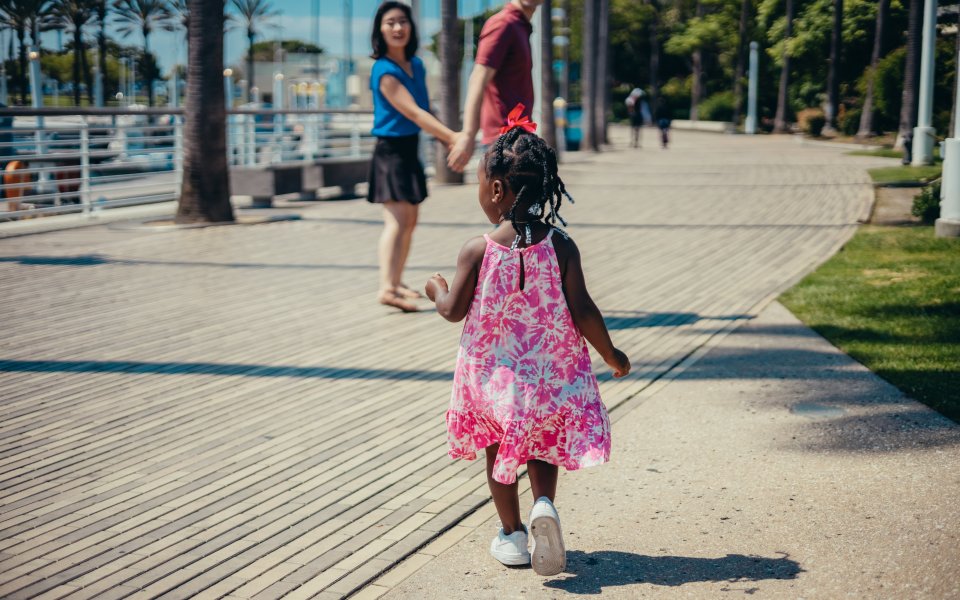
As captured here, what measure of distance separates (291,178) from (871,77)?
22.9m

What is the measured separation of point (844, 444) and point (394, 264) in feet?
12.7

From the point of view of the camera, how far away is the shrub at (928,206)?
39.3ft

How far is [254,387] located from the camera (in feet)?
18.7

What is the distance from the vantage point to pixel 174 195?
16562mm

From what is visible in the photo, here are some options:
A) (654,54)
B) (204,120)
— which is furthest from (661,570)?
(654,54)

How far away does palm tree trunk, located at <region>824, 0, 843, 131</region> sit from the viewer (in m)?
36.7

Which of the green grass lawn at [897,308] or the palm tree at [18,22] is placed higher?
the palm tree at [18,22]

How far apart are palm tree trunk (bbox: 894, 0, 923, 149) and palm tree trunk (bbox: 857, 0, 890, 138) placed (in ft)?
15.6

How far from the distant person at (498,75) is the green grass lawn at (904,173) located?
1298 centimetres

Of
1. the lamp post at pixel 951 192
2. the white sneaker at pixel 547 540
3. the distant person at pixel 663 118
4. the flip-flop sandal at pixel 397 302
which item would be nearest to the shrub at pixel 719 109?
the distant person at pixel 663 118

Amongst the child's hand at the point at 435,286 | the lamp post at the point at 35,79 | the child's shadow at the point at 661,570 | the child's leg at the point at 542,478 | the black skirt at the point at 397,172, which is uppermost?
the lamp post at the point at 35,79

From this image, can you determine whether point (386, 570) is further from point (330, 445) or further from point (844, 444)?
point (844, 444)

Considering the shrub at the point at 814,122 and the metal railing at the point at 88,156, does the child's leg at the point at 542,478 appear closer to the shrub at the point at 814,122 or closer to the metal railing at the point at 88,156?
the metal railing at the point at 88,156

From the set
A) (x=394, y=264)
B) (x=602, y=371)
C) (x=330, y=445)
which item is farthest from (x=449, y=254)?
(x=330, y=445)
